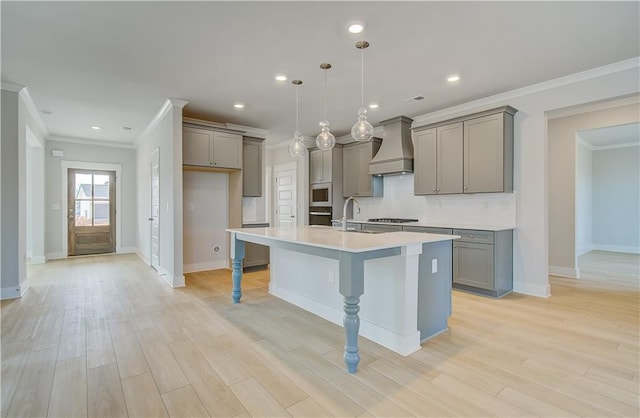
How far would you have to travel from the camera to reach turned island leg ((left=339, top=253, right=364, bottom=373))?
84.7 inches

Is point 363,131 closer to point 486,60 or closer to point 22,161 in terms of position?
point 486,60

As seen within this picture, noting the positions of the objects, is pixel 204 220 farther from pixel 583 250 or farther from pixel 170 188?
pixel 583 250

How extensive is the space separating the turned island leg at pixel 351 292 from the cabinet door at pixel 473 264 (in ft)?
7.94

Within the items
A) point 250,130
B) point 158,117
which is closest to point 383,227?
point 250,130

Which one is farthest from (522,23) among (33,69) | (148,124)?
Answer: (148,124)

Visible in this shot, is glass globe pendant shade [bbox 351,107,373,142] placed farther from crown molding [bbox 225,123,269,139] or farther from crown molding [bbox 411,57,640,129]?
crown molding [bbox 225,123,269,139]

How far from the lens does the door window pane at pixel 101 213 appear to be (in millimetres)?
7203

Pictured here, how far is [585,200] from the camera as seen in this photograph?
7484 mm

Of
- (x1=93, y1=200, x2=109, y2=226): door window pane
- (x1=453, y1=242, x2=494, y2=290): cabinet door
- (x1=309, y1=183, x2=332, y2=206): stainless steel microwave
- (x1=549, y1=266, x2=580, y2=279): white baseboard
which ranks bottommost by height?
(x1=549, y1=266, x2=580, y2=279): white baseboard

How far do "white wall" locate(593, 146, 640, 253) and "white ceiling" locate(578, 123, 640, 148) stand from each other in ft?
1.06

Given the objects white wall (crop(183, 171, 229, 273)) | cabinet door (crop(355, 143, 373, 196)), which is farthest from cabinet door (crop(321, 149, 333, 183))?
white wall (crop(183, 171, 229, 273))

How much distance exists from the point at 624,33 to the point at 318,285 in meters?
3.62

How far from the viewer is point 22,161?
13.3 feet

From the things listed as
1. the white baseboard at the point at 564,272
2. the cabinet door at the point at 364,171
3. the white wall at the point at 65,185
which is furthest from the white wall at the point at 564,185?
the white wall at the point at 65,185
